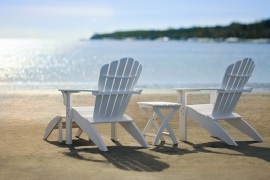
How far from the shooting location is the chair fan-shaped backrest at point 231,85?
288 inches

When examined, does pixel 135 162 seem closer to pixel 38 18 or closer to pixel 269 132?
pixel 269 132

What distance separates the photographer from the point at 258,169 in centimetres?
576

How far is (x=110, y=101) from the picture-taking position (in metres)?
6.89

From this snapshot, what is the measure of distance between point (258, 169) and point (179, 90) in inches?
78.9

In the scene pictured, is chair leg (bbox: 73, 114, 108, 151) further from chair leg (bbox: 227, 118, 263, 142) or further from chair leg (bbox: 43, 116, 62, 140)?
chair leg (bbox: 227, 118, 263, 142)

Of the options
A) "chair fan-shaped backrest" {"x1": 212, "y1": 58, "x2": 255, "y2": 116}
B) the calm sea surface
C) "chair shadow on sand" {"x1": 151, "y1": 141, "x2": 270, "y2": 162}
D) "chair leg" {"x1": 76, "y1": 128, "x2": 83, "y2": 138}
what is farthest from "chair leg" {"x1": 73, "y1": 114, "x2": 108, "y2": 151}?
the calm sea surface

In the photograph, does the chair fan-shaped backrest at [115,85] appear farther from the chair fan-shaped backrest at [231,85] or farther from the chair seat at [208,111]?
the chair fan-shaped backrest at [231,85]

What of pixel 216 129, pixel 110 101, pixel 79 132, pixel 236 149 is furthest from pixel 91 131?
pixel 236 149

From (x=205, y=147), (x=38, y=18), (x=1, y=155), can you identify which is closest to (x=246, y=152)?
(x=205, y=147)

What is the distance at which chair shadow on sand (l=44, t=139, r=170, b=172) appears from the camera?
5828 millimetres

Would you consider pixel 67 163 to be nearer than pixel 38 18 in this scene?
Yes

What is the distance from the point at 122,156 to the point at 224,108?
167 cm

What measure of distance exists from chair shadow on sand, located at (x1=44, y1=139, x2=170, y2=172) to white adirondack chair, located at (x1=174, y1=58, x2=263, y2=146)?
0.91m

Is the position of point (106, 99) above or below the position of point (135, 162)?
above
